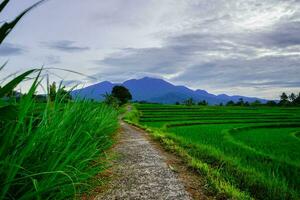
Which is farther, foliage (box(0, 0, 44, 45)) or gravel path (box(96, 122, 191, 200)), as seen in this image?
gravel path (box(96, 122, 191, 200))

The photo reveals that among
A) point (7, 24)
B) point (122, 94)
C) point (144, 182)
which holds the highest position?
point (122, 94)

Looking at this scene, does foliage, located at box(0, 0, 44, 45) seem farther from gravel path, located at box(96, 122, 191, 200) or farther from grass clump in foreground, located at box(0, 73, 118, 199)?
gravel path, located at box(96, 122, 191, 200)

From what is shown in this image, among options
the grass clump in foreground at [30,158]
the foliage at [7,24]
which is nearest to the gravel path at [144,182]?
the grass clump in foreground at [30,158]

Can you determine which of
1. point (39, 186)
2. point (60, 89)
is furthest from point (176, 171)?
point (39, 186)

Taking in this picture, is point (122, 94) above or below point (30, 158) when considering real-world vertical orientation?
above

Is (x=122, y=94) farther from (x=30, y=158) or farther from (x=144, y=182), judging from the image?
(x=30, y=158)

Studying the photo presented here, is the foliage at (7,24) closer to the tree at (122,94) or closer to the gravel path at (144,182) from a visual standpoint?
the gravel path at (144,182)

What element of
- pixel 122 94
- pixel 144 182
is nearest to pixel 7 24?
pixel 144 182

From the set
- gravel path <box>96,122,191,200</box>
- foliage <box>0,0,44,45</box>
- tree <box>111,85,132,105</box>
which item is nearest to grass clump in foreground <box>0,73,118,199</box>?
foliage <box>0,0,44,45</box>

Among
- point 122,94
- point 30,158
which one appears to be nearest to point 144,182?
point 30,158

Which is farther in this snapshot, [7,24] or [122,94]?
[122,94]

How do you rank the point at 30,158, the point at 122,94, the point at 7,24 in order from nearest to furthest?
the point at 7,24 < the point at 30,158 < the point at 122,94

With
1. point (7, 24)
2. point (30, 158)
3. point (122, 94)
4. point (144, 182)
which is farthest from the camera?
point (122, 94)

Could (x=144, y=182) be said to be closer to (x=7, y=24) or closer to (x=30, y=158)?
(x=30, y=158)
